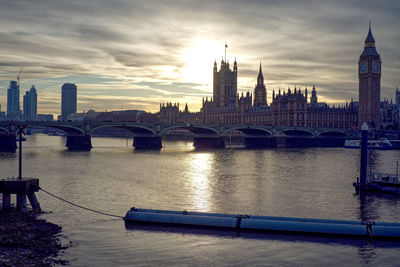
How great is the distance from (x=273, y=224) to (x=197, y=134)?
11974cm

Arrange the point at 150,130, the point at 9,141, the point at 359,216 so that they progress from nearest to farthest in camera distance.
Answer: the point at 359,216, the point at 9,141, the point at 150,130

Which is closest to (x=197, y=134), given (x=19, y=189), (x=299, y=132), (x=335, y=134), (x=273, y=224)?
(x=299, y=132)

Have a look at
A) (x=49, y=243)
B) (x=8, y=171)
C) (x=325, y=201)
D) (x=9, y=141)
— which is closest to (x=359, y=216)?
(x=325, y=201)

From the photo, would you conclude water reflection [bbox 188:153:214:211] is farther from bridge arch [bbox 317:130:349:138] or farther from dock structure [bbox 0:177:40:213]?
bridge arch [bbox 317:130:349:138]

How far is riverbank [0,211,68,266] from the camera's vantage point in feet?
71.2

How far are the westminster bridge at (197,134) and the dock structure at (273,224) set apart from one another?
73.0 meters

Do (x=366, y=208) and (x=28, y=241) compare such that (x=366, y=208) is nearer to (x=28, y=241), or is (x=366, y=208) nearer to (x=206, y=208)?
(x=206, y=208)

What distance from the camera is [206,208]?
1428 inches

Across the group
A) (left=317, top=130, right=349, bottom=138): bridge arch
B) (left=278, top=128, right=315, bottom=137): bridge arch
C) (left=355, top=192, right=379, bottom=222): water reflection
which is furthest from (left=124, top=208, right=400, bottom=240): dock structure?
(left=317, top=130, right=349, bottom=138): bridge arch

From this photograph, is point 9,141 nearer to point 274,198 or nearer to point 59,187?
point 59,187

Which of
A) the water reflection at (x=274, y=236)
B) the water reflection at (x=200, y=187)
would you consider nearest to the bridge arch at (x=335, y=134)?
the water reflection at (x=200, y=187)

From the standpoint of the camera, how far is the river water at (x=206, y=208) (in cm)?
2397

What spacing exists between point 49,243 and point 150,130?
96.7 metres

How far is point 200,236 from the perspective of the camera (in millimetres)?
27312
